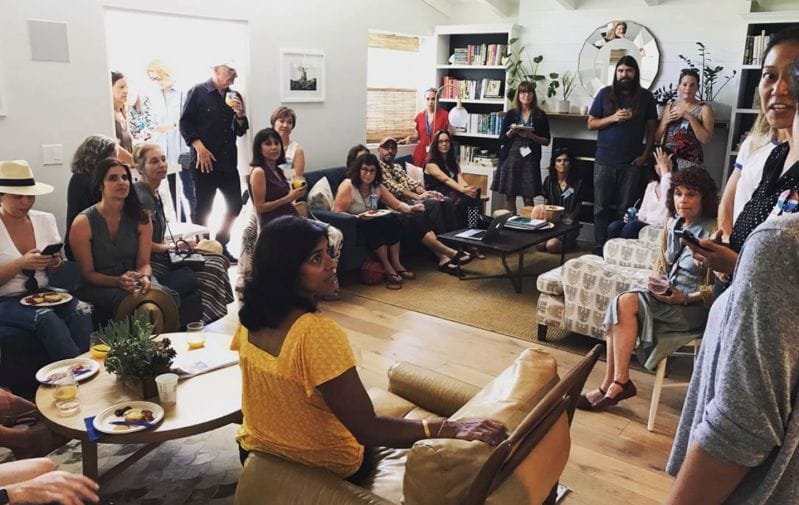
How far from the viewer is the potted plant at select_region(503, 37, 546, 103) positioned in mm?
7078

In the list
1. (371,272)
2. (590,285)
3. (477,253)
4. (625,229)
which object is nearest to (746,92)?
(625,229)

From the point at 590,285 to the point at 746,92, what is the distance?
339cm

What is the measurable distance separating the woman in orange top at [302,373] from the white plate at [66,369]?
1.02 meters

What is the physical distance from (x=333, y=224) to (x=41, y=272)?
223 centimetres

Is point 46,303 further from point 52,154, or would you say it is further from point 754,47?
point 754,47

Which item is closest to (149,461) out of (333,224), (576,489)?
(576,489)

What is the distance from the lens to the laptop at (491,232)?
491cm

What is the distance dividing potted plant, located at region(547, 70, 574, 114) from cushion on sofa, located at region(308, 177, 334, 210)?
2.90 m

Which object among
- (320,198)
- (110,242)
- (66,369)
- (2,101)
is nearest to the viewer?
(66,369)

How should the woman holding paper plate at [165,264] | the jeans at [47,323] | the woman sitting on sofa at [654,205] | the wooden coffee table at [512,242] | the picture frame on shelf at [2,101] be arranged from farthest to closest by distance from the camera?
the woman sitting on sofa at [654,205] → the wooden coffee table at [512,242] → the picture frame on shelf at [2,101] → the woman holding paper plate at [165,264] → the jeans at [47,323]

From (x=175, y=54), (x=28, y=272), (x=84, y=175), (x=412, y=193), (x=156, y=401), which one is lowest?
(x=156, y=401)

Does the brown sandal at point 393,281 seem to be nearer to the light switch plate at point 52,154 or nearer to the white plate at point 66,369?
the light switch plate at point 52,154

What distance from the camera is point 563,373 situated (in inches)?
140

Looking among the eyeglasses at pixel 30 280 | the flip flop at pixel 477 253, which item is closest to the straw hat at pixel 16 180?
the eyeglasses at pixel 30 280
